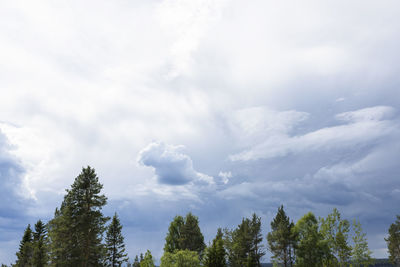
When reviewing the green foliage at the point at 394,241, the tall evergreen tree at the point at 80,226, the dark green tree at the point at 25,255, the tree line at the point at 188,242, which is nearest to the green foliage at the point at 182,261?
the tree line at the point at 188,242

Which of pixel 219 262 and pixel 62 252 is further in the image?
pixel 219 262

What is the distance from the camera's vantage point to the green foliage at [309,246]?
208 feet

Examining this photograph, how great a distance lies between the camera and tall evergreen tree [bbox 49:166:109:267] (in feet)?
142

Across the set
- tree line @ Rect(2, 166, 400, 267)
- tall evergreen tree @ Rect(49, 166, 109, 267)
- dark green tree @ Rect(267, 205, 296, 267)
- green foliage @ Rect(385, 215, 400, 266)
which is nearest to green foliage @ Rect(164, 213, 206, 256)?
tree line @ Rect(2, 166, 400, 267)

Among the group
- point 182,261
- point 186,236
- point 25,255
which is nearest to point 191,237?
point 186,236

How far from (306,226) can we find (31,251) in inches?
2449

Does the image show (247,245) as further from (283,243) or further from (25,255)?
(25,255)

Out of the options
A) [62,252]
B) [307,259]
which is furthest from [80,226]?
[307,259]

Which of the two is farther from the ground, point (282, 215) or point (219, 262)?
point (282, 215)

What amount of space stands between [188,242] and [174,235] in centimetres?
502

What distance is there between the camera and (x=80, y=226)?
44.2 metres

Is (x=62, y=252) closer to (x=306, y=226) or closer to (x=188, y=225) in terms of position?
(x=188, y=225)

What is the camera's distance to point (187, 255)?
62.4 metres

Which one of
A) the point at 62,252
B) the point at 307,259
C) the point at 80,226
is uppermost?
the point at 80,226
